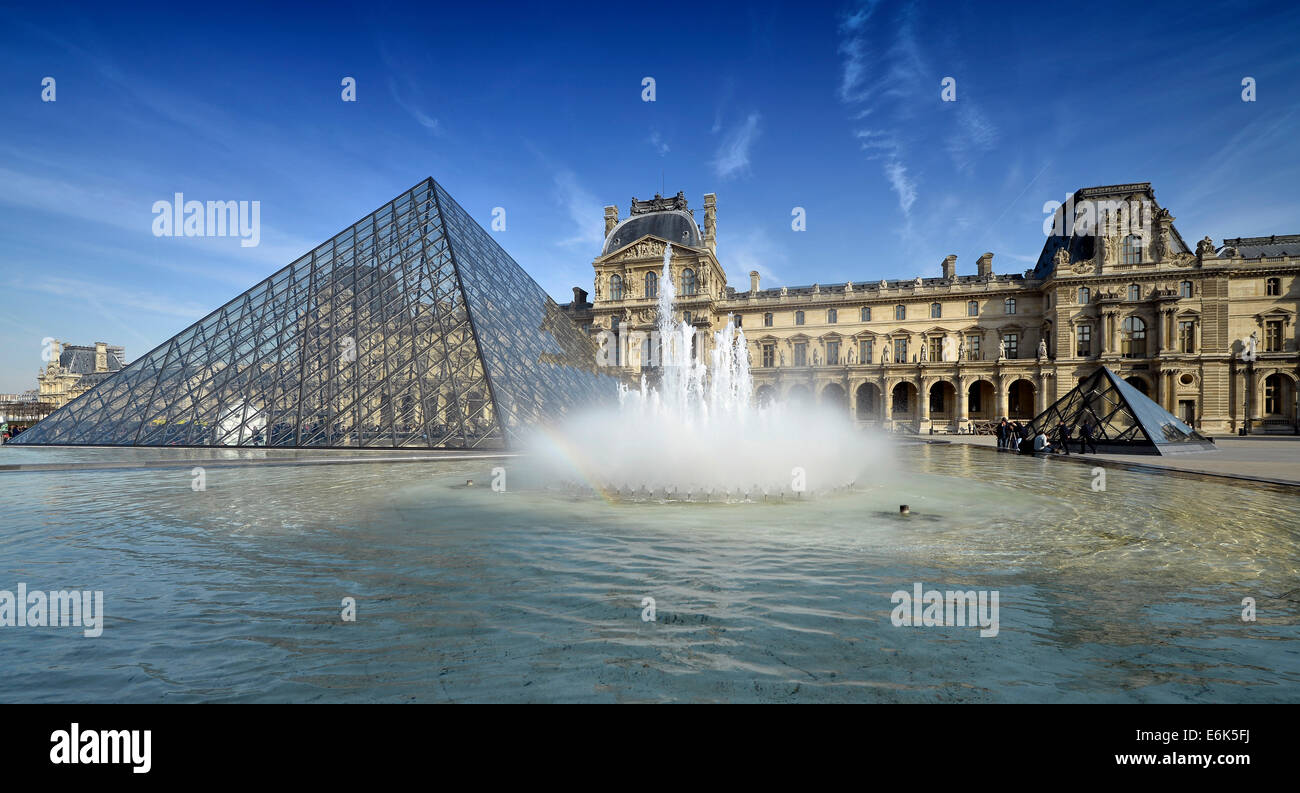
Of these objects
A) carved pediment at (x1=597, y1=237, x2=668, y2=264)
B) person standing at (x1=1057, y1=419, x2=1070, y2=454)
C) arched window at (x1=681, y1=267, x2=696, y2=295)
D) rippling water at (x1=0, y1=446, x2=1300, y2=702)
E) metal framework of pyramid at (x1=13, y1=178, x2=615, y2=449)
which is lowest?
rippling water at (x1=0, y1=446, x2=1300, y2=702)

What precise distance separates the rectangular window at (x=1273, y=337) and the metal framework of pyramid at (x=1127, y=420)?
24.0 meters

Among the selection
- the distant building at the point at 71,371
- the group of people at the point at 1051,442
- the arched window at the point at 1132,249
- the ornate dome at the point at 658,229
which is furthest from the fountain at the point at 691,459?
the distant building at the point at 71,371

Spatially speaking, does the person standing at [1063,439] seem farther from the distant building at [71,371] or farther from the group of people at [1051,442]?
the distant building at [71,371]

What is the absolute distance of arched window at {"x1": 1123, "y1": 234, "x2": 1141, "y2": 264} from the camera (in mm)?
37500

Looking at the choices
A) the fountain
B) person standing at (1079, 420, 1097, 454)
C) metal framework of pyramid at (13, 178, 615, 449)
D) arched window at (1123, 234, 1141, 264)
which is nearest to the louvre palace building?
arched window at (1123, 234, 1141, 264)

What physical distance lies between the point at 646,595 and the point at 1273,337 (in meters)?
50.5

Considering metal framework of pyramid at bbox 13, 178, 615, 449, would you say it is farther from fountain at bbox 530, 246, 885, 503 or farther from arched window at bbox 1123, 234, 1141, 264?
arched window at bbox 1123, 234, 1141, 264

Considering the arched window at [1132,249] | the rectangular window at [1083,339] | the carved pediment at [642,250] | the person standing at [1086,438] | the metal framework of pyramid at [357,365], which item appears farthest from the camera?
the carved pediment at [642,250]

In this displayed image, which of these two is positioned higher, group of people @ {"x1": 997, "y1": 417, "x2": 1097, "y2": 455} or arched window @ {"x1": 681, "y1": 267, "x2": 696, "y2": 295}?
arched window @ {"x1": 681, "y1": 267, "x2": 696, "y2": 295}

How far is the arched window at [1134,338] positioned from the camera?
122 feet

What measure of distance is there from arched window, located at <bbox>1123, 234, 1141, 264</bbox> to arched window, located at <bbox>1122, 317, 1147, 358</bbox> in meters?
4.02

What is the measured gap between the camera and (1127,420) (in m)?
22.1

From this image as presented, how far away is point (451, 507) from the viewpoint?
818cm

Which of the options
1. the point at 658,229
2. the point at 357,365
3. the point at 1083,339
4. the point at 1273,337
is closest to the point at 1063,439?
the point at 357,365
